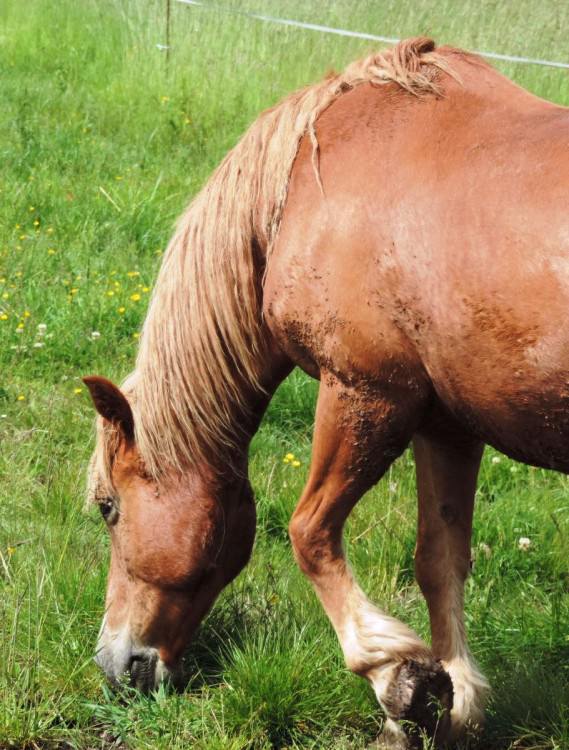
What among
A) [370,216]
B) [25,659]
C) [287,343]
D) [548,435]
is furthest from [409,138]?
[25,659]

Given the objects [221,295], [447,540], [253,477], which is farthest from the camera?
[253,477]

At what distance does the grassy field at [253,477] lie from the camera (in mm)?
3293

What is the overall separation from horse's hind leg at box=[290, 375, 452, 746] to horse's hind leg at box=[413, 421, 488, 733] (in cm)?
29

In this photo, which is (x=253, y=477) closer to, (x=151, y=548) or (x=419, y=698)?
(x=151, y=548)

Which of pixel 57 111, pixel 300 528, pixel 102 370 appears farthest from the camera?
pixel 57 111

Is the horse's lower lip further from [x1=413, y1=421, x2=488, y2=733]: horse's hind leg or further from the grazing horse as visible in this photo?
[x1=413, y1=421, x2=488, y2=733]: horse's hind leg

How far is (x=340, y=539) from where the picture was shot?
3162mm

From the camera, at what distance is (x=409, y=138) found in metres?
2.89

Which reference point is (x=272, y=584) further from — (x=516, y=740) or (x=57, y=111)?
(x=57, y=111)

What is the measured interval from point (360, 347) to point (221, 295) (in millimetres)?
592

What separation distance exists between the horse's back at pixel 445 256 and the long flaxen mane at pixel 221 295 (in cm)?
14

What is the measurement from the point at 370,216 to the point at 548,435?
69cm

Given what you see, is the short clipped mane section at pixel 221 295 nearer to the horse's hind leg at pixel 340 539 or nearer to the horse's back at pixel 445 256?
the horse's back at pixel 445 256

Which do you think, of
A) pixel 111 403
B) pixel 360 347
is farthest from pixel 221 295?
pixel 360 347
